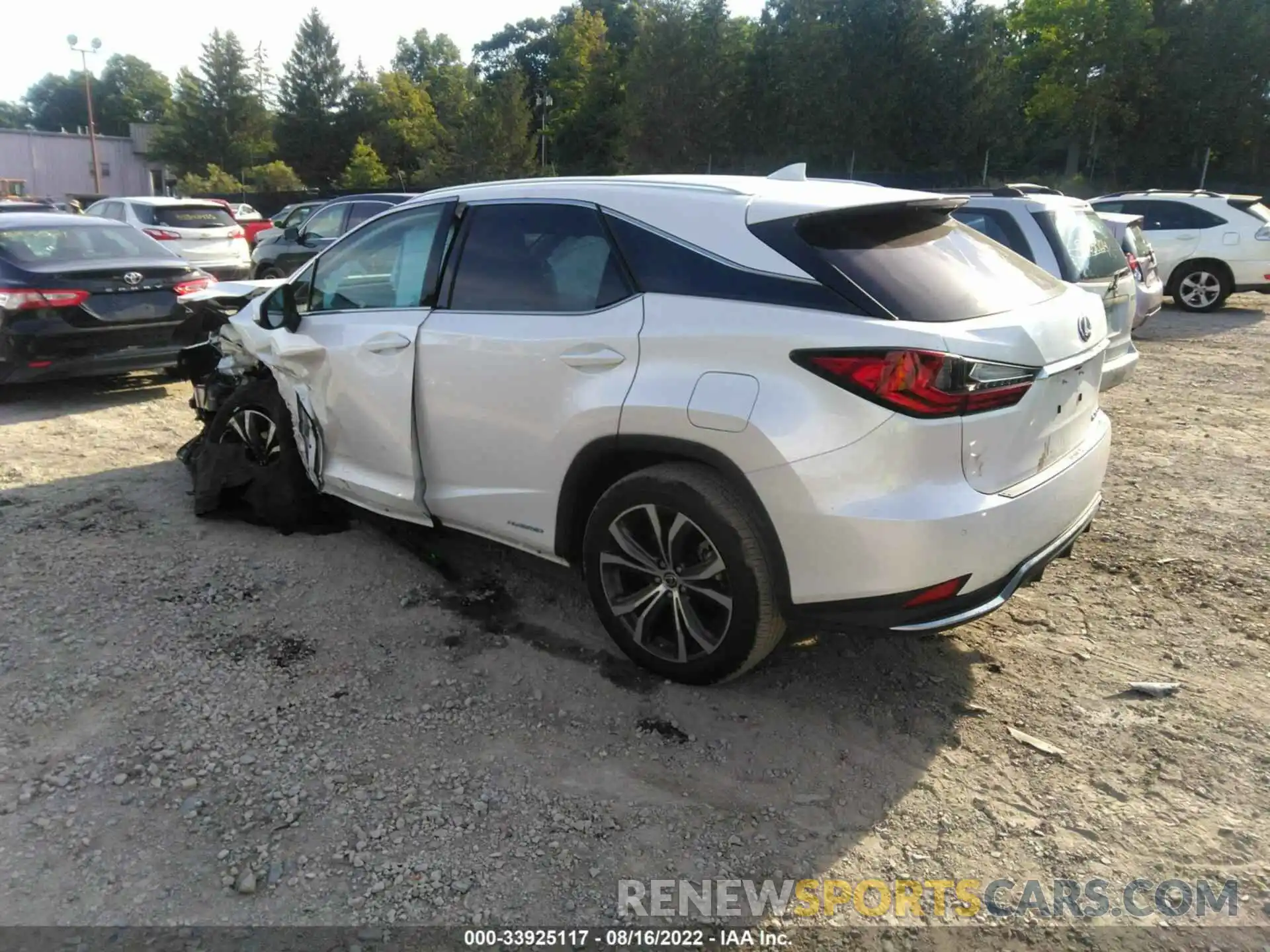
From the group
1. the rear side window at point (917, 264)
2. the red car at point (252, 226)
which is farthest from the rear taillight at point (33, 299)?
the red car at point (252, 226)

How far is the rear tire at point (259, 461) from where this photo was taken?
4895mm

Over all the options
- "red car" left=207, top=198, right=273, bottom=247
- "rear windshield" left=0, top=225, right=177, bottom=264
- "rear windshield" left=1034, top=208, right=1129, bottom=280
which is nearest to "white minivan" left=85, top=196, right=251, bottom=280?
"rear windshield" left=0, top=225, right=177, bottom=264


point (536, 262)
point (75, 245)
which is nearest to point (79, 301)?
point (75, 245)

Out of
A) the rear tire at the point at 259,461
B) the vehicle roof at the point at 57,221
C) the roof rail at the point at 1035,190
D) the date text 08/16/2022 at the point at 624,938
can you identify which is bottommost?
the date text 08/16/2022 at the point at 624,938

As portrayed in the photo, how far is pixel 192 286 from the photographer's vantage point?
26.8 ft

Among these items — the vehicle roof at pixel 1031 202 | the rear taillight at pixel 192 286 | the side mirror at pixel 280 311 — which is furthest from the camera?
the rear taillight at pixel 192 286

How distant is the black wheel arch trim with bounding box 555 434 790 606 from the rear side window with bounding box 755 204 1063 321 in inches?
29.0

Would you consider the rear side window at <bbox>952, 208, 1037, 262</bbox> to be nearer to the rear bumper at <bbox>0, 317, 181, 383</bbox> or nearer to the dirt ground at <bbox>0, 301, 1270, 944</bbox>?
the dirt ground at <bbox>0, 301, 1270, 944</bbox>

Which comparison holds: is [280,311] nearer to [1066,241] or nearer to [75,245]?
[75,245]

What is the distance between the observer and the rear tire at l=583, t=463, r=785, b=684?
3.11 metres

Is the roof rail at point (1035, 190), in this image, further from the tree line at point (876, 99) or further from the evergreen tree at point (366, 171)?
the evergreen tree at point (366, 171)

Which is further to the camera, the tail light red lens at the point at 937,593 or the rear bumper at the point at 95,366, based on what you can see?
the rear bumper at the point at 95,366

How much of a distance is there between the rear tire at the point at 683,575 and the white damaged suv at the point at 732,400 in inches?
0.4

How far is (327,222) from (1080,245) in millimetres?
10642
